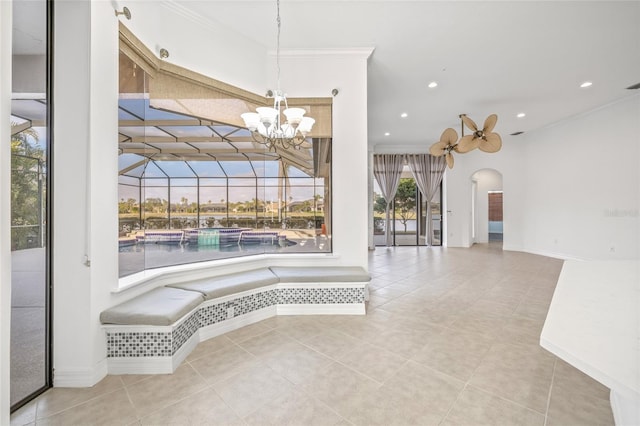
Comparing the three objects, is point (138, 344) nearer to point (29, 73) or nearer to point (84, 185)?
point (84, 185)

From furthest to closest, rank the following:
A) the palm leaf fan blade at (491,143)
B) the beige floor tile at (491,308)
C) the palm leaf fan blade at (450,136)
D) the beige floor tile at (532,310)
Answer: the palm leaf fan blade at (450,136)
the palm leaf fan blade at (491,143)
the beige floor tile at (491,308)
the beige floor tile at (532,310)

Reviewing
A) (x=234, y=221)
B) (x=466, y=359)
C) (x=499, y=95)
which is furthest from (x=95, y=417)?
(x=499, y=95)

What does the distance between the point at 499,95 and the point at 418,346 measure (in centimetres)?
510

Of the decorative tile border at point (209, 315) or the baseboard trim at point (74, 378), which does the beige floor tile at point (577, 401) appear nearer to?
the decorative tile border at point (209, 315)

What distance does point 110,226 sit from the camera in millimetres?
2039

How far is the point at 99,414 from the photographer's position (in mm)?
1507

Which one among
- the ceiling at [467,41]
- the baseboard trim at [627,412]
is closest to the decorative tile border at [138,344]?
the ceiling at [467,41]

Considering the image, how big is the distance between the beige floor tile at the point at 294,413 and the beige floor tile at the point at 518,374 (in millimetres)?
1094

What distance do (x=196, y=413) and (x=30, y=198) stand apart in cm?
187

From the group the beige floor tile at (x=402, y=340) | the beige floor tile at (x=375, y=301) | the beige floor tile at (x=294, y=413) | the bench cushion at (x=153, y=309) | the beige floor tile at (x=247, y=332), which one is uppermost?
the bench cushion at (x=153, y=309)

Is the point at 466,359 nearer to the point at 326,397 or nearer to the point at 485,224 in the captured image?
the point at 326,397

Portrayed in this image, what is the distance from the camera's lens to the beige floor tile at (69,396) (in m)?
1.56

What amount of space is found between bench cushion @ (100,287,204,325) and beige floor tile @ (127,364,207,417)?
0.39m

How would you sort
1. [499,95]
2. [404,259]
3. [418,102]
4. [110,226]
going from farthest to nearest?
[404,259] < [418,102] < [499,95] < [110,226]
